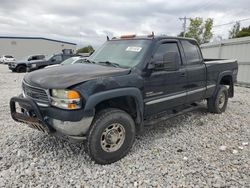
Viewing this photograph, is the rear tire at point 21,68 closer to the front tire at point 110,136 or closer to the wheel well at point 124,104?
the wheel well at point 124,104

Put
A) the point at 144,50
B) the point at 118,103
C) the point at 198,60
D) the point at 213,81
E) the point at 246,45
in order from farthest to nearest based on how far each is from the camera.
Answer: the point at 246,45
the point at 213,81
the point at 198,60
the point at 144,50
the point at 118,103

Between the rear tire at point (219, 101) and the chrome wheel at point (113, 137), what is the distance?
3.26m

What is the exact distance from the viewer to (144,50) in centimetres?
380

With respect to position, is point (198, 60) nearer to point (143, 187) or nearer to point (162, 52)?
point (162, 52)

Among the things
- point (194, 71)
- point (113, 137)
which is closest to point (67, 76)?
point (113, 137)

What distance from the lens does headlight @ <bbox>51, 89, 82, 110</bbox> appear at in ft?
9.33

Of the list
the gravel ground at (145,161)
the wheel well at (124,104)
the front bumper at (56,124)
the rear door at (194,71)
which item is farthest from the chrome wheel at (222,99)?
the front bumper at (56,124)

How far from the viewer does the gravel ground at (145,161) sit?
9.64 ft

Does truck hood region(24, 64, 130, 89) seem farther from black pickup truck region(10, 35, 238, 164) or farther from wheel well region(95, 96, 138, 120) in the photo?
wheel well region(95, 96, 138, 120)

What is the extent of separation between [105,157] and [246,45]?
10.1 meters

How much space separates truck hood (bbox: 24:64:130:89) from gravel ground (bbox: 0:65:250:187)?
3.88 ft

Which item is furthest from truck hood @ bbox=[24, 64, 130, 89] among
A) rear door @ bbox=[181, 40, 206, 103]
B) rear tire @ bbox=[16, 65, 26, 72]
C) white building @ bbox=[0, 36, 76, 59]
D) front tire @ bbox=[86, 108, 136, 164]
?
white building @ bbox=[0, 36, 76, 59]

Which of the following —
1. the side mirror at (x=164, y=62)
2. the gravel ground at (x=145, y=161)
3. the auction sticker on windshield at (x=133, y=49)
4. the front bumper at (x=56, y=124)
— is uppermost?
the auction sticker on windshield at (x=133, y=49)

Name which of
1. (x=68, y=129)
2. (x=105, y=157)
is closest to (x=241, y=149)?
(x=105, y=157)
